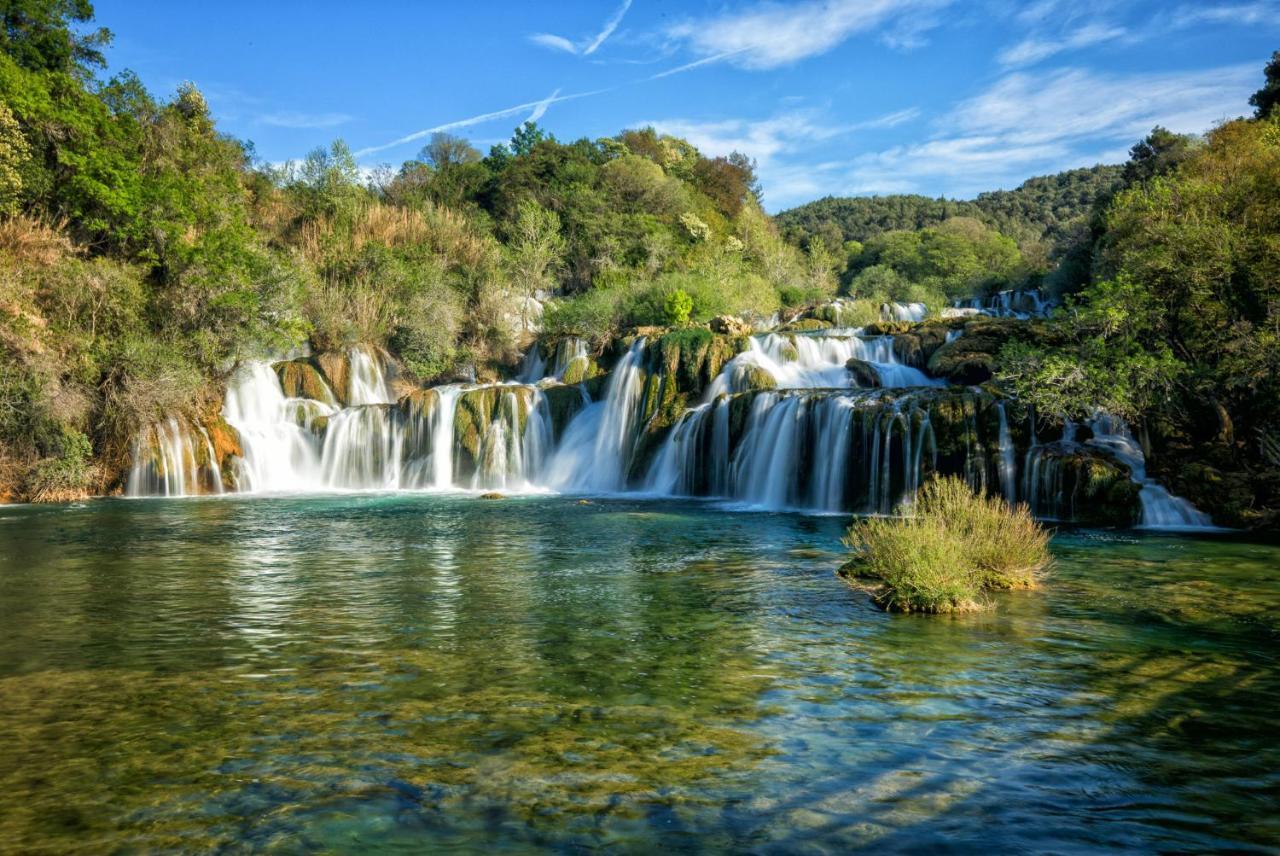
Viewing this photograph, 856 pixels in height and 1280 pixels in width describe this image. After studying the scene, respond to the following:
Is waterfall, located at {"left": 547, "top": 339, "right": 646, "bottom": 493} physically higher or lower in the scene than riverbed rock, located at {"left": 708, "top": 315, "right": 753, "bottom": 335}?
lower

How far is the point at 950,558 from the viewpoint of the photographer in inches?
427

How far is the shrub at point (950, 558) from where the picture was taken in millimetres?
10711

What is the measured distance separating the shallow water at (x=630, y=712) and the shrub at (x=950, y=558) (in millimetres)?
485

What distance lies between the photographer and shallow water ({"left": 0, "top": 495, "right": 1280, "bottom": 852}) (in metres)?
5.18

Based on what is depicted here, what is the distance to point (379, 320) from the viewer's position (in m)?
40.0

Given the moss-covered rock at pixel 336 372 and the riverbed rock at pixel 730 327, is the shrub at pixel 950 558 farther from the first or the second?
the moss-covered rock at pixel 336 372

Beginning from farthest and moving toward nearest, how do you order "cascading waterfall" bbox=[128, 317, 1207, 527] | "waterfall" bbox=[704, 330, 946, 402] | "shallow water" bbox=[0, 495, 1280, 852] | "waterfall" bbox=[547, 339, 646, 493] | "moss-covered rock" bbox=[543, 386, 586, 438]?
"moss-covered rock" bbox=[543, 386, 586, 438], "waterfall" bbox=[547, 339, 646, 493], "waterfall" bbox=[704, 330, 946, 402], "cascading waterfall" bbox=[128, 317, 1207, 527], "shallow water" bbox=[0, 495, 1280, 852]

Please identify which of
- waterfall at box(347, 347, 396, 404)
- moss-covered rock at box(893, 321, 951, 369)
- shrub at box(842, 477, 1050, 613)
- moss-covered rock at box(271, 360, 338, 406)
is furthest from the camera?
waterfall at box(347, 347, 396, 404)

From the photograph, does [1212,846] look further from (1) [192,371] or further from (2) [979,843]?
(1) [192,371]

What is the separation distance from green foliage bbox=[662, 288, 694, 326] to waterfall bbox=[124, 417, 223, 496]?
21.3 m

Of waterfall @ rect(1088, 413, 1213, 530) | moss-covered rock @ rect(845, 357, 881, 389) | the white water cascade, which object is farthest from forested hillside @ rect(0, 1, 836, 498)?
waterfall @ rect(1088, 413, 1213, 530)

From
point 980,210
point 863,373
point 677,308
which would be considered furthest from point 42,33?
point 980,210

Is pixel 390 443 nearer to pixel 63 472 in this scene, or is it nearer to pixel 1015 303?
pixel 63 472

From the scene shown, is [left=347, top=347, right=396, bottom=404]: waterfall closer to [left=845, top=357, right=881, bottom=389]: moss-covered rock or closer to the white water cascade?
the white water cascade
